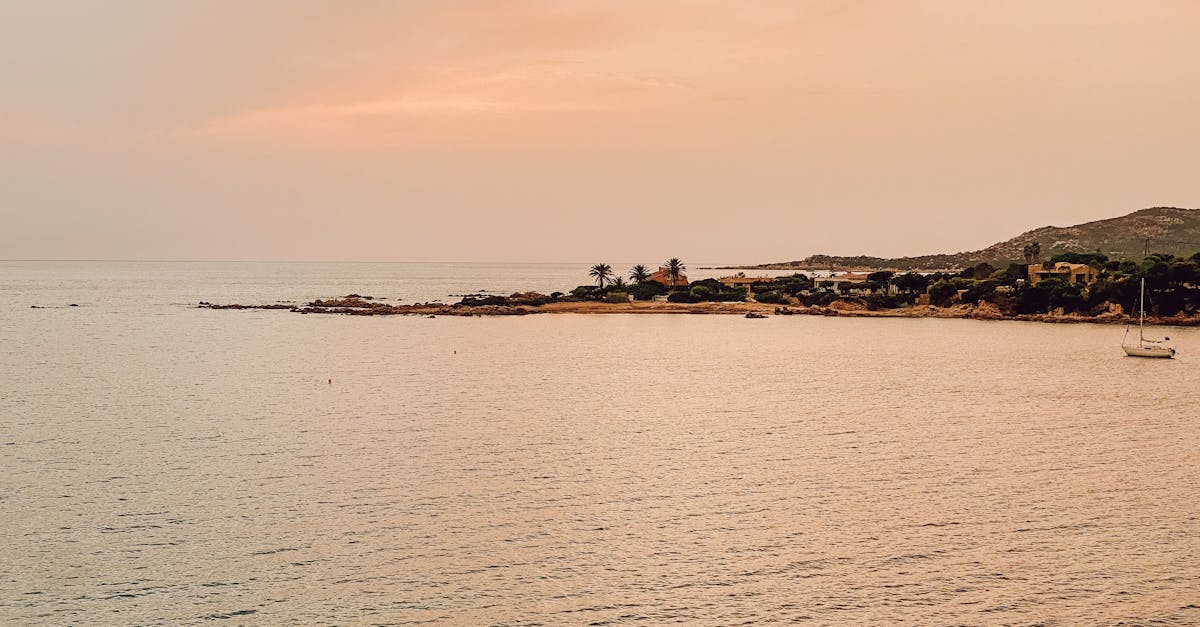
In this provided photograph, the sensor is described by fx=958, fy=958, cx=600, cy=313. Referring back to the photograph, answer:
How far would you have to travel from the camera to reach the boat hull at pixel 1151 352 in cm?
6806

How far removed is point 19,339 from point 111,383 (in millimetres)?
35362

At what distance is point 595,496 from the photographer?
1090 inches

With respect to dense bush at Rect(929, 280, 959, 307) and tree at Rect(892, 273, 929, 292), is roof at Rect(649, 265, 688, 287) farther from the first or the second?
dense bush at Rect(929, 280, 959, 307)

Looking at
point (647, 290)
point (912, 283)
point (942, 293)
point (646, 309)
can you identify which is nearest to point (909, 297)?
point (942, 293)

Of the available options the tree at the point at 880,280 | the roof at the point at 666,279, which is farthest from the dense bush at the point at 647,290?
the tree at the point at 880,280

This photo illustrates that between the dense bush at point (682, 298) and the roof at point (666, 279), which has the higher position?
the roof at point (666, 279)

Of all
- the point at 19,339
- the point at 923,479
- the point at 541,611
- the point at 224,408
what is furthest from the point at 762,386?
the point at 19,339

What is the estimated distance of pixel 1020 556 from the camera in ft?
74.3

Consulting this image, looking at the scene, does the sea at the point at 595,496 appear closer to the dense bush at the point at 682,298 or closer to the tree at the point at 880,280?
the dense bush at the point at 682,298

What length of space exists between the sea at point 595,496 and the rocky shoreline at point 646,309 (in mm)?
55037

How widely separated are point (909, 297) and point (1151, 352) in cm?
5854

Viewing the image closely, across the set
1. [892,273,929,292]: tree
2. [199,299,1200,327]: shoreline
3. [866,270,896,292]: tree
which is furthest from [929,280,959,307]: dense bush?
[866,270,896,292]: tree

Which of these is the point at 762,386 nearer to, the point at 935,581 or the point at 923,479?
the point at 923,479

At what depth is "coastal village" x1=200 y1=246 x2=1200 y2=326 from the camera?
4109 inches
